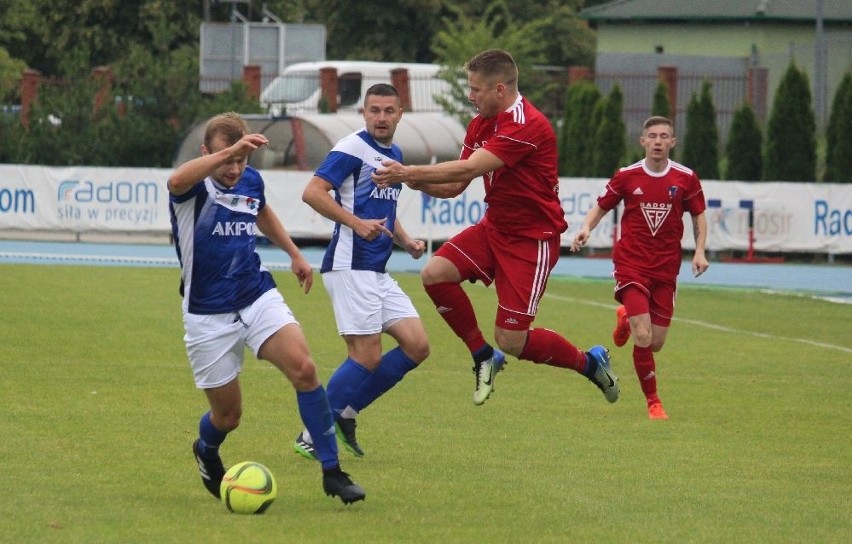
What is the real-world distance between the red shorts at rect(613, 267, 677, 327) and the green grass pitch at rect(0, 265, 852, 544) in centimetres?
71

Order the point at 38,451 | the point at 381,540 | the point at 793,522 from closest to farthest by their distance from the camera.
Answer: the point at 381,540 < the point at 793,522 < the point at 38,451

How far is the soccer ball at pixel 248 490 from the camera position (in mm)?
7613

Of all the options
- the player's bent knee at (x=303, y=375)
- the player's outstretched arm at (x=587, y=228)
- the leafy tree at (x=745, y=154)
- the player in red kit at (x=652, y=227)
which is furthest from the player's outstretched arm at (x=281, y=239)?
the leafy tree at (x=745, y=154)

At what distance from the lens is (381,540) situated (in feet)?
23.3

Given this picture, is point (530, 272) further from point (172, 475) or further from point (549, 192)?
point (172, 475)

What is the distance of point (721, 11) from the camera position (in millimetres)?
50281

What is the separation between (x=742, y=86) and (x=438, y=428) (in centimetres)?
3290

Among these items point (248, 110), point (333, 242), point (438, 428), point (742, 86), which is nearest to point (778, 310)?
point (438, 428)

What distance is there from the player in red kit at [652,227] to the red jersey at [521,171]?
1982 millimetres

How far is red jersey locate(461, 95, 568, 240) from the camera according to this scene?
30.2 ft

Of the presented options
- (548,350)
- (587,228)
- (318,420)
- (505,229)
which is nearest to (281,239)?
(318,420)

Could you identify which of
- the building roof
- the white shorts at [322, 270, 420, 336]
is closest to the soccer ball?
the white shorts at [322, 270, 420, 336]

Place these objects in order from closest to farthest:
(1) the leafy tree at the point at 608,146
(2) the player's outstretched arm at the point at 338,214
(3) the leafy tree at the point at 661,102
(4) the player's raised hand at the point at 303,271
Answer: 1. (4) the player's raised hand at the point at 303,271
2. (2) the player's outstretched arm at the point at 338,214
3. (1) the leafy tree at the point at 608,146
4. (3) the leafy tree at the point at 661,102

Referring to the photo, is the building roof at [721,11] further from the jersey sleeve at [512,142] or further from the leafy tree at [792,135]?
the jersey sleeve at [512,142]
